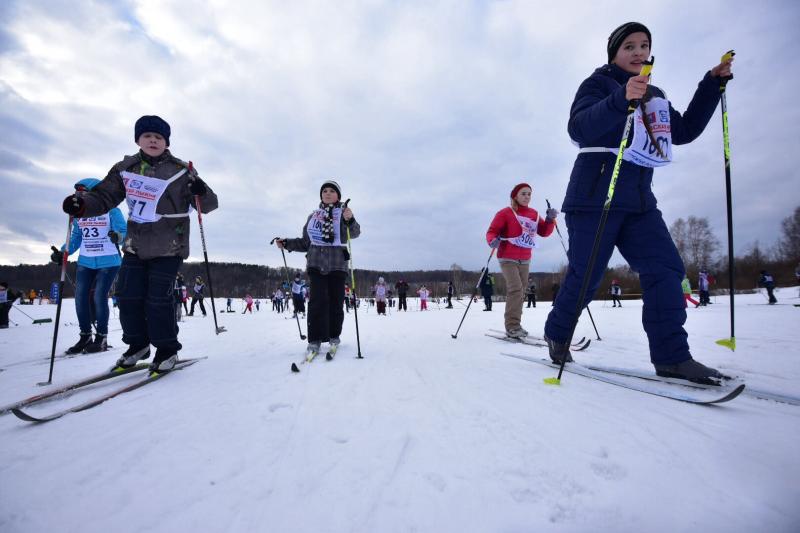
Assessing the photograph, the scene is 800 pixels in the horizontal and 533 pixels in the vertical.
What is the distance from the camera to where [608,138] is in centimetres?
235

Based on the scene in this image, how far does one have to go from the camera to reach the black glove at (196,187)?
3.13 metres

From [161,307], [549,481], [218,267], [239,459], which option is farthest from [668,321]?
[218,267]

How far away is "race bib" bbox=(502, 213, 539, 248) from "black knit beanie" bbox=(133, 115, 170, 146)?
440cm

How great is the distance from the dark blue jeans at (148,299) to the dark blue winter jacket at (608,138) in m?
3.50

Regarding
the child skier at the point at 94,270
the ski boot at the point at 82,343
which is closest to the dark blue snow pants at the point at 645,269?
the child skier at the point at 94,270

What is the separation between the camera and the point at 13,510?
1008 millimetres

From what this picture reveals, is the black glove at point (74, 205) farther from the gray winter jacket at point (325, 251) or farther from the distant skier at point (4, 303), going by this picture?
the distant skier at point (4, 303)

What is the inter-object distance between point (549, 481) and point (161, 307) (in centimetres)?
322

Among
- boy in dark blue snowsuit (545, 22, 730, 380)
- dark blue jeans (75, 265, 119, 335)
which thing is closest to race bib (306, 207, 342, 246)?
boy in dark blue snowsuit (545, 22, 730, 380)

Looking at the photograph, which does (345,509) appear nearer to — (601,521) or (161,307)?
(601,521)

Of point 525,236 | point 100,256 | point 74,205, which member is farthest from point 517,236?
point 100,256

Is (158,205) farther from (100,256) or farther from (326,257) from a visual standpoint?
(100,256)

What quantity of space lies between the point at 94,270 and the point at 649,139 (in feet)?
20.6

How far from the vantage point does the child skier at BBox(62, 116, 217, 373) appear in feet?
9.47
